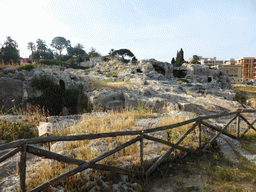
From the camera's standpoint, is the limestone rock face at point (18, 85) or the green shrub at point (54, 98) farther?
the green shrub at point (54, 98)

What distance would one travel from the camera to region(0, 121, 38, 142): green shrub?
5598mm

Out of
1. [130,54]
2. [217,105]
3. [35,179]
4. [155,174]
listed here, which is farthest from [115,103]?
[130,54]

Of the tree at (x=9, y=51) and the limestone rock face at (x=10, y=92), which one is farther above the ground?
the tree at (x=9, y=51)

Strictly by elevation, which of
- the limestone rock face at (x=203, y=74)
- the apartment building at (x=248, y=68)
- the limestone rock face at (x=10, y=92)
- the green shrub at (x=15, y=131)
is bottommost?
the green shrub at (x=15, y=131)

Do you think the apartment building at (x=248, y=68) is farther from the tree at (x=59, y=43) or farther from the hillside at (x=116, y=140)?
the tree at (x=59, y=43)

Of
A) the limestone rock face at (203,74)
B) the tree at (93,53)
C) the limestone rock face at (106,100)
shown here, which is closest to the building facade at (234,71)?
the limestone rock face at (203,74)

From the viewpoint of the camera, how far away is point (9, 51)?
3812 cm

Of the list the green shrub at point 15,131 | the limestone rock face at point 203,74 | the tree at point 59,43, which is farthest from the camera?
the tree at point 59,43

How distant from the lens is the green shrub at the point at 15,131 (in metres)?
5.60

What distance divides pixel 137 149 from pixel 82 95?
11917mm

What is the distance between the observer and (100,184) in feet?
9.52

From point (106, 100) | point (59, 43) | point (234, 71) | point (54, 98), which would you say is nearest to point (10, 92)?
point (54, 98)

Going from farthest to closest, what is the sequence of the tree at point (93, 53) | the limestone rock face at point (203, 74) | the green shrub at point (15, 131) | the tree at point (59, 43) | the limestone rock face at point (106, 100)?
the tree at point (59, 43) → the tree at point (93, 53) → the limestone rock face at point (203, 74) → the limestone rock face at point (106, 100) → the green shrub at point (15, 131)

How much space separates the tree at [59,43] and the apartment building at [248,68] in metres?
94.9
